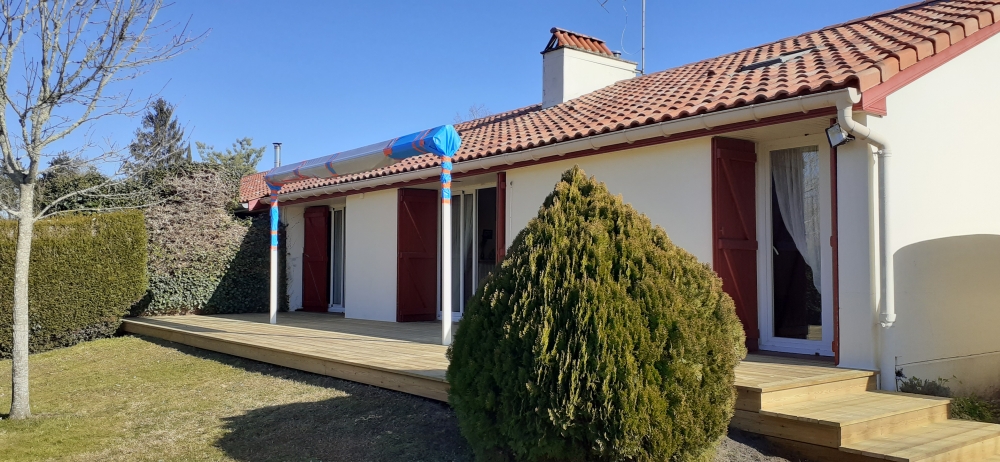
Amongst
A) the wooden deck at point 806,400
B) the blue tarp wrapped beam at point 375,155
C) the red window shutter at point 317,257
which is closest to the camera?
the wooden deck at point 806,400

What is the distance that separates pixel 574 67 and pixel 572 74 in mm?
119

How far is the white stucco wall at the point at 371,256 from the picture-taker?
11.5 m

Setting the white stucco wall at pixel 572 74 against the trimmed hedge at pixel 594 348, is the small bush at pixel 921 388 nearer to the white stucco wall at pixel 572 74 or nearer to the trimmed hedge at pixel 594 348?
the trimmed hedge at pixel 594 348

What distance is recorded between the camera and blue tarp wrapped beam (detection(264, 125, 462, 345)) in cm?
736

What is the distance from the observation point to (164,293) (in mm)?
12719

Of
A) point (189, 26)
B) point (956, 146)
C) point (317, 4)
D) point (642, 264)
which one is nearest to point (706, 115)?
point (956, 146)

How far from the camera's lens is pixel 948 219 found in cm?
631

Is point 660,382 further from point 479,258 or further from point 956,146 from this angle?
point 479,258

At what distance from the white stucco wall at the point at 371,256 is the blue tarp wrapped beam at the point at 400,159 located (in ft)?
5.71

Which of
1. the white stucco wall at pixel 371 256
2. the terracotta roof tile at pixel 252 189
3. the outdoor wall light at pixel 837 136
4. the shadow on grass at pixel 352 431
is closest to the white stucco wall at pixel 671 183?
the outdoor wall light at pixel 837 136

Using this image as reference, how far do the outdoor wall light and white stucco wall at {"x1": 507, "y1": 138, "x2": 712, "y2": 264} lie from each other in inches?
49.5

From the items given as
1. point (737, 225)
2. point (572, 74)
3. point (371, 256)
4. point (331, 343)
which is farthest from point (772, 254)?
point (371, 256)

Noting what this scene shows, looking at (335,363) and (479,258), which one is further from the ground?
(479,258)

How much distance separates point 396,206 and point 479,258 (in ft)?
5.14
